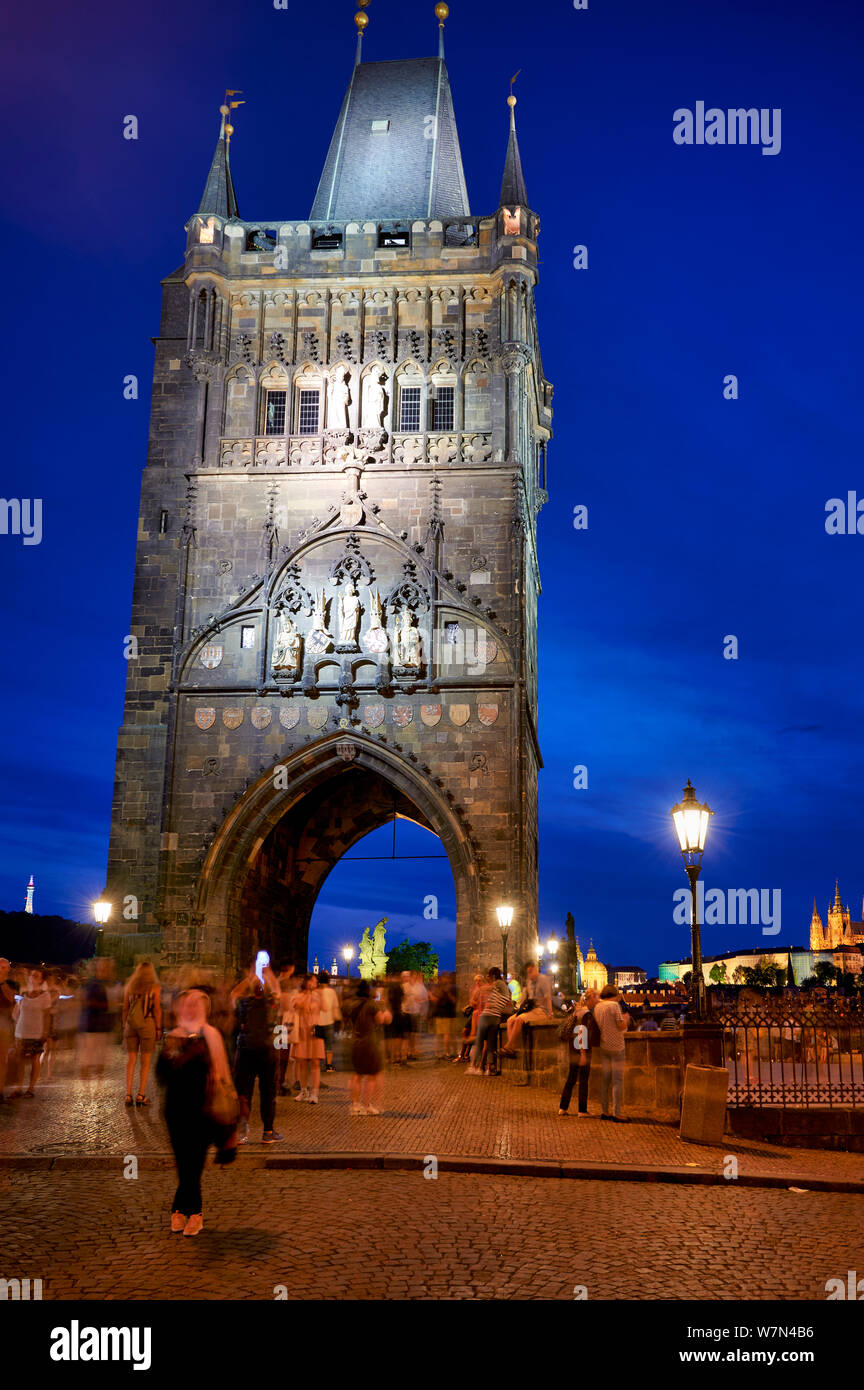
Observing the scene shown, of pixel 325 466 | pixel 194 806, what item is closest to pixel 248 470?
pixel 325 466

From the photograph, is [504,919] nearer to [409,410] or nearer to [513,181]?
[409,410]

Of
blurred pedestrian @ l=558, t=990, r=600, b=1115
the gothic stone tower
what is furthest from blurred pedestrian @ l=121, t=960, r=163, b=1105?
the gothic stone tower

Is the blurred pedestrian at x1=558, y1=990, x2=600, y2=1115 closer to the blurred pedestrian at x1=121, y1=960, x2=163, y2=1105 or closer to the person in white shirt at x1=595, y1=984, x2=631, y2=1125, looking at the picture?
the person in white shirt at x1=595, y1=984, x2=631, y2=1125

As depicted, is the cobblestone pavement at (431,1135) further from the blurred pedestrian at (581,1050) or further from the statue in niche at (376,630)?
the statue in niche at (376,630)

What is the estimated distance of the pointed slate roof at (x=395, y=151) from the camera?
32.8 m

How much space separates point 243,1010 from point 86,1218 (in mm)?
3777

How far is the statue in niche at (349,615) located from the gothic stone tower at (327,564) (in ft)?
0.12

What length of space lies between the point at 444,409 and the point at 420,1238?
77.9 ft

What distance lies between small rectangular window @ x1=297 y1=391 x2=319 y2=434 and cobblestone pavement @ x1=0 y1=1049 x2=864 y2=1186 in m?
17.6

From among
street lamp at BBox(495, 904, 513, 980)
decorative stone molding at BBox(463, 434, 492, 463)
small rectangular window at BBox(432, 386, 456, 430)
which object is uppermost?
small rectangular window at BBox(432, 386, 456, 430)

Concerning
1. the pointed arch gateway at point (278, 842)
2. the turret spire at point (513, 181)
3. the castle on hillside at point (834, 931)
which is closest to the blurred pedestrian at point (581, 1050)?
the pointed arch gateway at point (278, 842)

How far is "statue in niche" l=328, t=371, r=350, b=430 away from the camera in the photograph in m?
29.2
